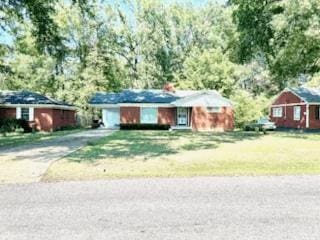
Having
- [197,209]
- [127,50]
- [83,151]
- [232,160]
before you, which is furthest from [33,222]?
[127,50]

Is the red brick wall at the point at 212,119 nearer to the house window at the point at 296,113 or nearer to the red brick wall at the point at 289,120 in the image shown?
the red brick wall at the point at 289,120

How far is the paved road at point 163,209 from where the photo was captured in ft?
22.4

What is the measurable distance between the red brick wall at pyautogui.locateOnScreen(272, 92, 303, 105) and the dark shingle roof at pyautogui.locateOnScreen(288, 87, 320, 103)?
1.75 feet

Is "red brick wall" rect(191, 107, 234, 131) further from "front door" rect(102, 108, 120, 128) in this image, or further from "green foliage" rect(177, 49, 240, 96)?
"green foliage" rect(177, 49, 240, 96)

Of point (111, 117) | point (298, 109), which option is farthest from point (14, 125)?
point (298, 109)

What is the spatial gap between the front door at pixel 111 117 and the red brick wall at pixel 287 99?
18.1 m

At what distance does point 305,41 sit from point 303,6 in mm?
3109

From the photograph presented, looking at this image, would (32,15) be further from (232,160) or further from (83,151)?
(232,160)

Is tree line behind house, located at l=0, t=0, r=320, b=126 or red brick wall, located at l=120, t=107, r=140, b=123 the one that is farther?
tree line behind house, located at l=0, t=0, r=320, b=126

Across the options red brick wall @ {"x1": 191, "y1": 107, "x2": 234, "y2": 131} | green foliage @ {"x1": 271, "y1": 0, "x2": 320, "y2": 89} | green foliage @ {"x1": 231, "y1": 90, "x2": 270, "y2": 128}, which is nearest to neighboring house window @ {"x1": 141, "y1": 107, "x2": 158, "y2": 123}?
red brick wall @ {"x1": 191, "y1": 107, "x2": 234, "y2": 131}

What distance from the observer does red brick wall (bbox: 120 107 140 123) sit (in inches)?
1734

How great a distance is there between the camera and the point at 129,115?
44.1 m

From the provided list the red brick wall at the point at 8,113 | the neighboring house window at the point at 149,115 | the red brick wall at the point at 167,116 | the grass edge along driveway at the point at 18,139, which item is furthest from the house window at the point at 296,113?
the red brick wall at the point at 8,113

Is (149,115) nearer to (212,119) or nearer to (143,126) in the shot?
(143,126)
